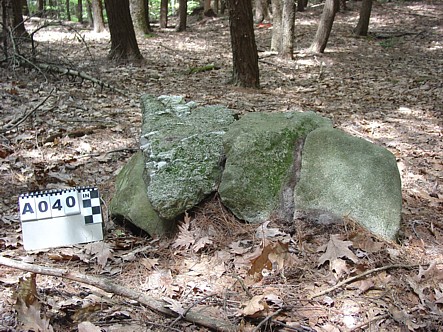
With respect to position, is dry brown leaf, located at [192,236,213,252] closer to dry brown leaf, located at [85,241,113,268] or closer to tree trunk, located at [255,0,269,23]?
dry brown leaf, located at [85,241,113,268]

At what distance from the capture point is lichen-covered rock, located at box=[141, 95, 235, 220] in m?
2.99

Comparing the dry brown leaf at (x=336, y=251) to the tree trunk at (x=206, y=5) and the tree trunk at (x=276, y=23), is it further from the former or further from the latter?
the tree trunk at (x=206, y=5)

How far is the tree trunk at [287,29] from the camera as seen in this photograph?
9.59 m

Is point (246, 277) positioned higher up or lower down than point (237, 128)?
lower down

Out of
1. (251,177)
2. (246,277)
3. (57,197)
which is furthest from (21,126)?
(246,277)

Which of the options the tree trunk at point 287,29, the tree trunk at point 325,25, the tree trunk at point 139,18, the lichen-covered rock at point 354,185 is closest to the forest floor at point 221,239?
the lichen-covered rock at point 354,185

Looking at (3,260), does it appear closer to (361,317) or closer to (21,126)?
(361,317)

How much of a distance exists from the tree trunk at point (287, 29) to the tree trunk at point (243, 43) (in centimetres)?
309

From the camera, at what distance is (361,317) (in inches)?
85.2

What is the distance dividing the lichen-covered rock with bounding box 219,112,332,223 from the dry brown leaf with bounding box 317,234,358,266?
19.6 inches

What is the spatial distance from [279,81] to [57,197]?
611cm

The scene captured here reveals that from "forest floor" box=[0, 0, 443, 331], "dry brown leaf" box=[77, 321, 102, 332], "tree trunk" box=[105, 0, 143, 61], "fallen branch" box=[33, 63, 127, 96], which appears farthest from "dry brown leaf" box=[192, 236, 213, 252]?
"tree trunk" box=[105, 0, 143, 61]

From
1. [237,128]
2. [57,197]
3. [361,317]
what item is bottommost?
[361,317]

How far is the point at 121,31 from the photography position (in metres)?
8.56
